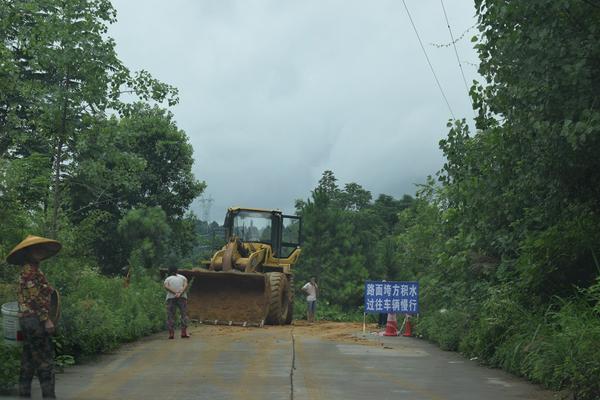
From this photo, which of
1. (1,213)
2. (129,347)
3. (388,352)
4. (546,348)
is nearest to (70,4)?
(1,213)

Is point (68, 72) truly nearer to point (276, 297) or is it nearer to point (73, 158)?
point (73, 158)

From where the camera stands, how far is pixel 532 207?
51.7 feet

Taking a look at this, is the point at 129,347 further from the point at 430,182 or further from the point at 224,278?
the point at 430,182

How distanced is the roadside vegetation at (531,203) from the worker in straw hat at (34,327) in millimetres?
6091

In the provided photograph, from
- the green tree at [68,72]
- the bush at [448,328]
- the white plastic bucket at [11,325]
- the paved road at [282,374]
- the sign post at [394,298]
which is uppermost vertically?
the green tree at [68,72]

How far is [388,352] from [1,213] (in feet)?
26.8

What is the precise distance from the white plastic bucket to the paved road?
0.74m

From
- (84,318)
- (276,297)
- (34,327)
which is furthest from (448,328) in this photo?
(34,327)

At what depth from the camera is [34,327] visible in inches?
411

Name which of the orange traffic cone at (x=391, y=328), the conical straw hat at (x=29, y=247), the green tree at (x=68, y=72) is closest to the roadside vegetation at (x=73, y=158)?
the green tree at (x=68, y=72)

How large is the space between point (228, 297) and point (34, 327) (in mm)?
15299

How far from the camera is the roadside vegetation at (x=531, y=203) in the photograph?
38.5 ft

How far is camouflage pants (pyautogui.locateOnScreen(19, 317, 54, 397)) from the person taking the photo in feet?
34.1

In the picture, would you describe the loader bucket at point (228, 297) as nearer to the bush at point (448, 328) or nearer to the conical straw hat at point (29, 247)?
the bush at point (448, 328)
